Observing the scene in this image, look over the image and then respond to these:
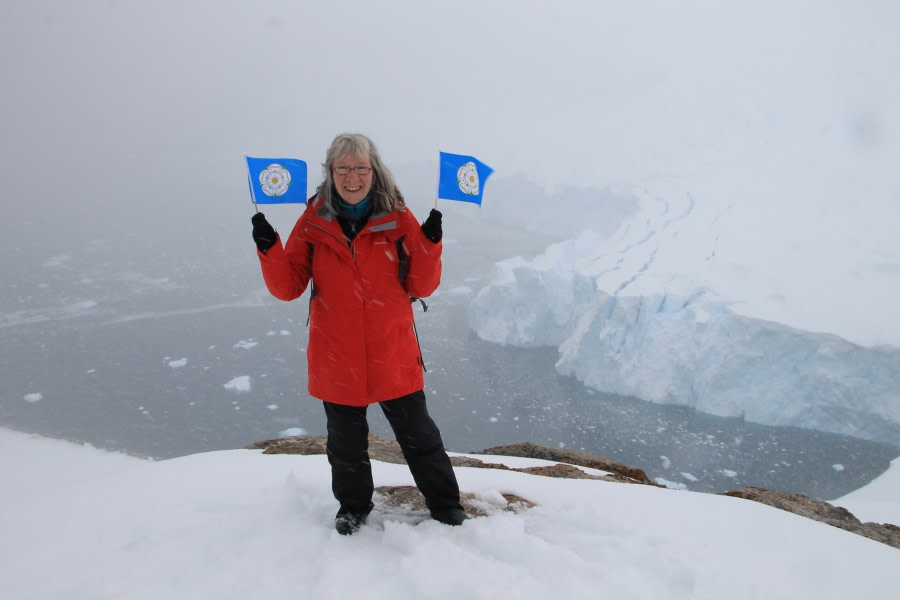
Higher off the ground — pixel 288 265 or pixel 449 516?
pixel 288 265

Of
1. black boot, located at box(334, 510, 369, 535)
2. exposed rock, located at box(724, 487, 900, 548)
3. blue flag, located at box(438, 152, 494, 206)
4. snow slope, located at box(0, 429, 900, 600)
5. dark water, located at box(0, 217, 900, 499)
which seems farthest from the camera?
dark water, located at box(0, 217, 900, 499)

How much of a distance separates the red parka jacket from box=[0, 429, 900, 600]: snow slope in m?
0.50

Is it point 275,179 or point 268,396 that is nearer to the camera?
point 275,179

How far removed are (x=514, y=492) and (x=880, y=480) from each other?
10596 mm

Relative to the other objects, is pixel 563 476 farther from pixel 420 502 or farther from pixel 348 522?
pixel 348 522

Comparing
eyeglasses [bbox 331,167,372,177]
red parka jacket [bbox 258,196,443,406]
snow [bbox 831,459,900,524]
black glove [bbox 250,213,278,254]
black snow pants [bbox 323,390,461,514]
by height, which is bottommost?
snow [bbox 831,459,900,524]

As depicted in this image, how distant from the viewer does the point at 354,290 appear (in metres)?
1.72

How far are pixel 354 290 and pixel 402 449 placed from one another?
1.83 ft

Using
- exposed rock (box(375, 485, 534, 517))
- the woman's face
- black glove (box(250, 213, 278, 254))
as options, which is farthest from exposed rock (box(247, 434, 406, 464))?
the woman's face

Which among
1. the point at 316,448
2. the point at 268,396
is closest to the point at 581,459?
the point at 316,448

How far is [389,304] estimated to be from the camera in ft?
5.75

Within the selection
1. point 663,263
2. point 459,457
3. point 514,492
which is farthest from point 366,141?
point 663,263

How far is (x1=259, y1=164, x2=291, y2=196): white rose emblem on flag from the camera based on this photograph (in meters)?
1.97

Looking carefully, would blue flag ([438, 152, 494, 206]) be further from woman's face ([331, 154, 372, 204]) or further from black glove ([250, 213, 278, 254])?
black glove ([250, 213, 278, 254])
